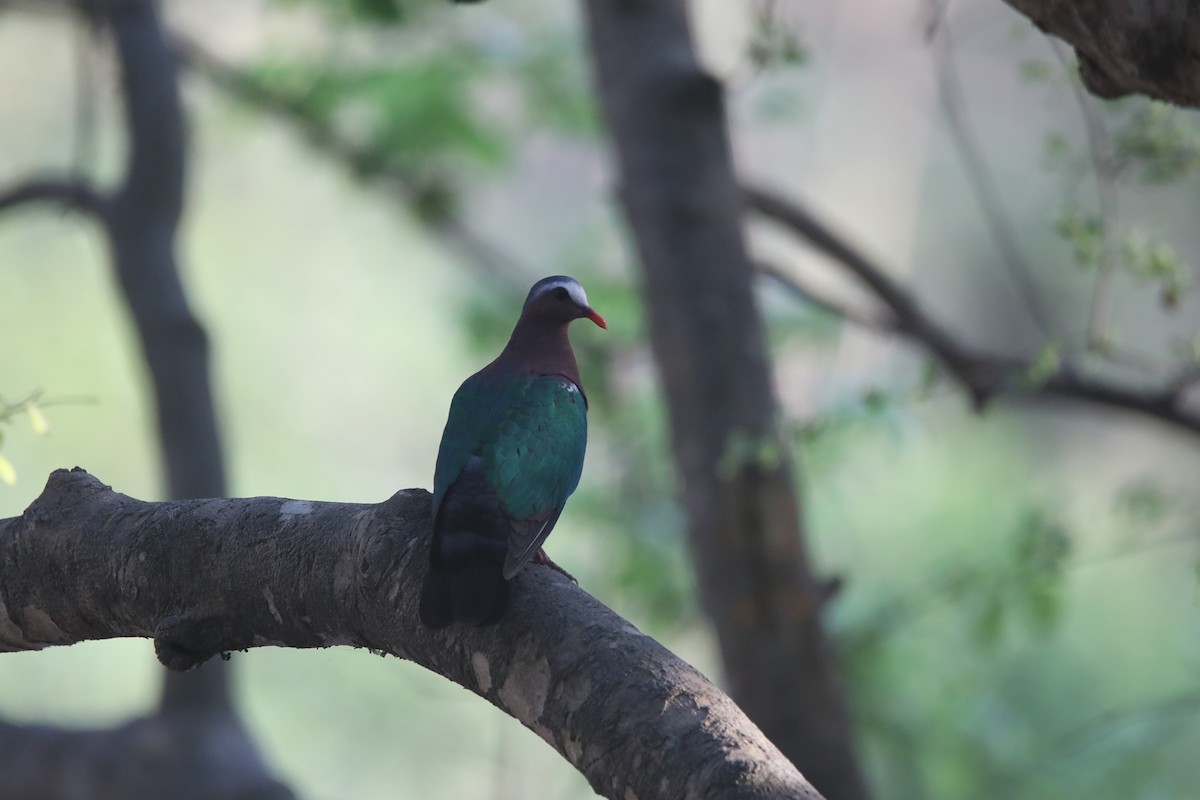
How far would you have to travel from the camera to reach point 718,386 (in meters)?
4.44

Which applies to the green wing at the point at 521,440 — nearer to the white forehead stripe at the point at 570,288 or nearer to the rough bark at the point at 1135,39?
the white forehead stripe at the point at 570,288

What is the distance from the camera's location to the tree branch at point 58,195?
200 inches

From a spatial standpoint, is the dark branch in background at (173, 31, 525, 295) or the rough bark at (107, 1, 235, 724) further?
the dark branch in background at (173, 31, 525, 295)

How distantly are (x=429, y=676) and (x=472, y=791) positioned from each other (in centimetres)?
472

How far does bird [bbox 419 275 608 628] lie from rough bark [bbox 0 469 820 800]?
0.06 metres

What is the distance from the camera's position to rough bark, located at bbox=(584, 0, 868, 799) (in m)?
4.33

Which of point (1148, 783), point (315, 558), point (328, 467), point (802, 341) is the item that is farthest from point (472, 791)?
point (315, 558)

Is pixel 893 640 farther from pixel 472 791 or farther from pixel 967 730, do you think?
pixel 472 791

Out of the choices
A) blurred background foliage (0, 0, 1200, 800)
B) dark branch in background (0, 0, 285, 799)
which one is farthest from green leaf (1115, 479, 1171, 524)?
dark branch in background (0, 0, 285, 799)

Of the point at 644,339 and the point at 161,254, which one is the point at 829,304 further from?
the point at 161,254

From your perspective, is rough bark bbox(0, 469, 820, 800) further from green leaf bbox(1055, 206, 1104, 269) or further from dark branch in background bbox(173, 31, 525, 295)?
dark branch in background bbox(173, 31, 525, 295)

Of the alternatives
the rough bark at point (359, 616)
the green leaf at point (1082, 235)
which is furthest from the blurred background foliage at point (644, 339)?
the rough bark at point (359, 616)

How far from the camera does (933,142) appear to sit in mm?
16422

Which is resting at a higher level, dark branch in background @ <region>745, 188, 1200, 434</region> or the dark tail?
the dark tail
